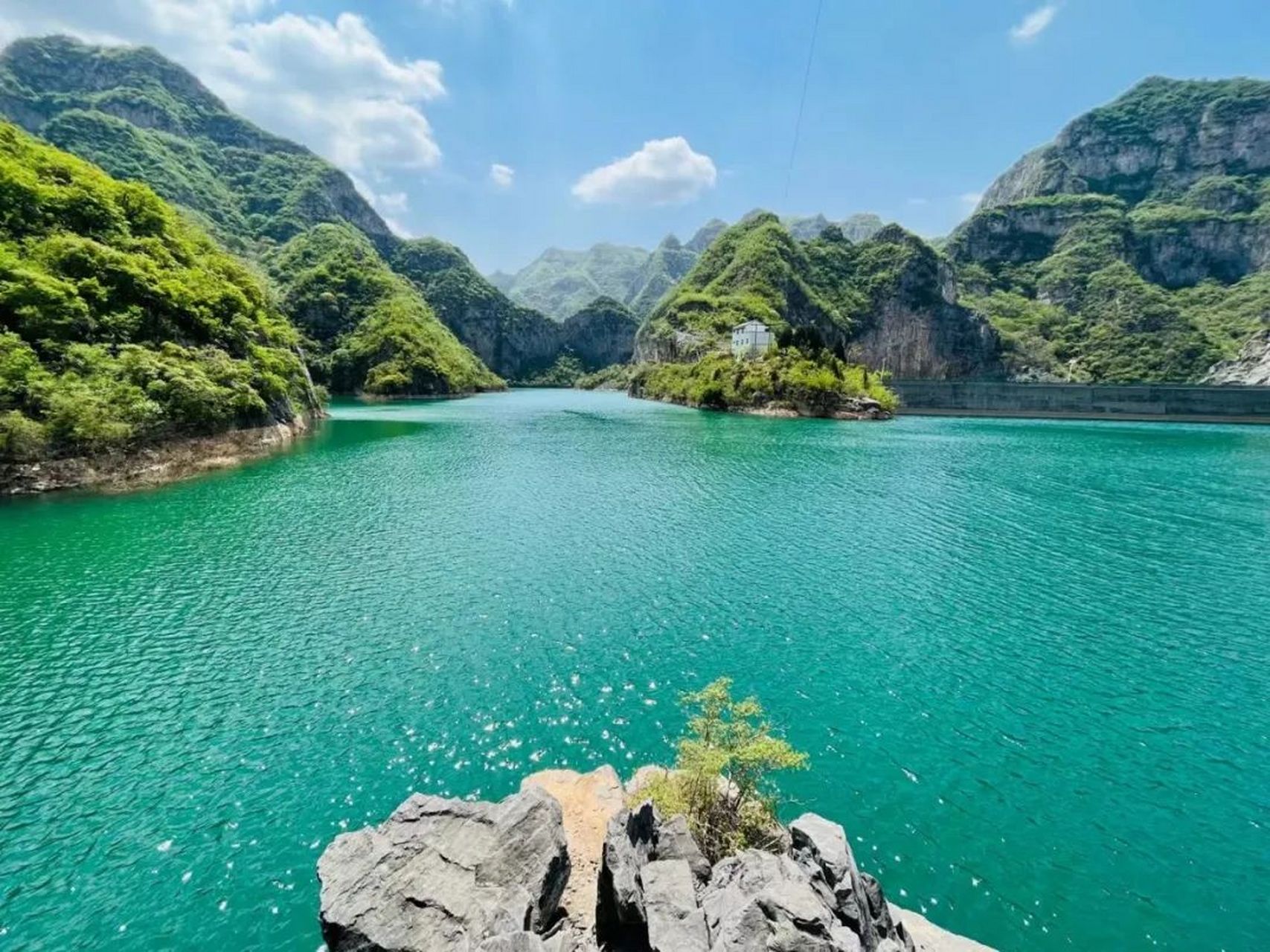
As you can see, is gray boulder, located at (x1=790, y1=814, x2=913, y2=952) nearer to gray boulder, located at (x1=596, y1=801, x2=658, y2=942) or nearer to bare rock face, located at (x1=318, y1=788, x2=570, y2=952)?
gray boulder, located at (x1=596, y1=801, x2=658, y2=942)

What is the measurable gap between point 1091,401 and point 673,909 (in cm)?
14061

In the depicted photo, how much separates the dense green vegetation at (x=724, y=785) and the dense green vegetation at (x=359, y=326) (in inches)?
5498

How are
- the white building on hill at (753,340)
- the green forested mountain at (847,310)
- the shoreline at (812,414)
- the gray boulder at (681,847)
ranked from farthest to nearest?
the green forested mountain at (847,310), the white building on hill at (753,340), the shoreline at (812,414), the gray boulder at (681,847)

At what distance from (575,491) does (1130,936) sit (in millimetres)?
33509

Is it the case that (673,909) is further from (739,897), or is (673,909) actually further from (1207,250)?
(1207,250)

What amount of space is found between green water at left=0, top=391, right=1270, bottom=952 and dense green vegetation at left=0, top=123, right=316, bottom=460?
6.18 metres

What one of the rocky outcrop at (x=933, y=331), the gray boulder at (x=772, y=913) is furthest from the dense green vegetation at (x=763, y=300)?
the gray boulder at (x=772, y=913)

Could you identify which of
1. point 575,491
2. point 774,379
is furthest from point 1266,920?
point 774,379

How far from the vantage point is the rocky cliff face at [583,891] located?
6910mm

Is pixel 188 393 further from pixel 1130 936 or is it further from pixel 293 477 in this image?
pixel 1130 936

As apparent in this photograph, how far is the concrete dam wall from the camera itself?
4033 inches

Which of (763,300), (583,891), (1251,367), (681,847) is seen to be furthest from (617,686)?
(763,300)

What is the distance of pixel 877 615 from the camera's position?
20.4m

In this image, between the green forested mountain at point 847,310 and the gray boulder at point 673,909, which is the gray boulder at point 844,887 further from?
the green forested mountain at point 847,310
